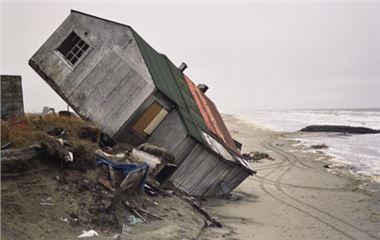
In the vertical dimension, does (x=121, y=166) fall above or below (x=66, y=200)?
above

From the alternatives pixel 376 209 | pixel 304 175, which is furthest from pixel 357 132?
pixel 376 209

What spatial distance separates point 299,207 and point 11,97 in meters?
11.3

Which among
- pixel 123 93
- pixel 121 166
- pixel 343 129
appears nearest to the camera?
pixel 121 166

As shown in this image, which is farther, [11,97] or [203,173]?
[203,173]

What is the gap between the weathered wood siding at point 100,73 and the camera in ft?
45.7

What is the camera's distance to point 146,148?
13.2 metres

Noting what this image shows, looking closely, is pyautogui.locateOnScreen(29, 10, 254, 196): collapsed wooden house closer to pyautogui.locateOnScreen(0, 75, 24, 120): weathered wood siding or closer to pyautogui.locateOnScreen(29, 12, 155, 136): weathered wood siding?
pyautogui.locateOnScreen(29, 12, 155, 136): weathered wood siding

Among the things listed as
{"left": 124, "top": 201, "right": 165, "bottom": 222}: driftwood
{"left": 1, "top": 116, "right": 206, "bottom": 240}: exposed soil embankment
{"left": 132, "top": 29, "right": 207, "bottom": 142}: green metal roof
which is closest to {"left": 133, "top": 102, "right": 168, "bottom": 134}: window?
{"left": 132, "top": 29, "right": 207, "bottom": 142}: green metal roof

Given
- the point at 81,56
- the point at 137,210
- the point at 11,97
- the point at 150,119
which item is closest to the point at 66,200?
the point at 137,210

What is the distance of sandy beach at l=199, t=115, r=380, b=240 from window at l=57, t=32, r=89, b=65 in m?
7.29

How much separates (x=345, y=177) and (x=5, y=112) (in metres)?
17.8

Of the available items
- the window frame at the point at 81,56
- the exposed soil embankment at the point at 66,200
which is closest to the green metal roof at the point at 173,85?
the window frame at the point at 81,56

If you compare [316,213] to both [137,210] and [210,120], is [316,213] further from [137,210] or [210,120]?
[210,120]

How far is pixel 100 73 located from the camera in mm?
14320
